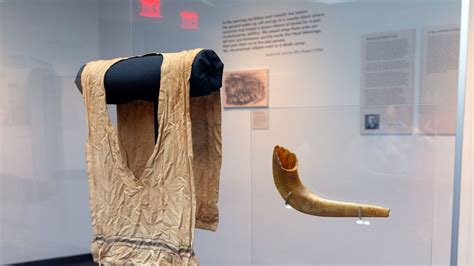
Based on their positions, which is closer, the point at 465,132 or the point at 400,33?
the point at 465,132

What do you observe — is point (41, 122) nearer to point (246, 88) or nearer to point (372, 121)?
point (246, 88)

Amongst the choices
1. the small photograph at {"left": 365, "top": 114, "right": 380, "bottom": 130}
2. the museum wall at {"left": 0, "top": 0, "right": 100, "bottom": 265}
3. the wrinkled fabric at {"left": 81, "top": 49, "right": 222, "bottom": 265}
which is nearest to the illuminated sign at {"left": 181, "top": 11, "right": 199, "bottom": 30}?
the museum wall at {"left": 0, "top": 0, "right": 100, "bottom": 265}

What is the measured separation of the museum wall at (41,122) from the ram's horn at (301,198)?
59.6 inches

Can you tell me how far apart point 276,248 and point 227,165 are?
1.92 ft

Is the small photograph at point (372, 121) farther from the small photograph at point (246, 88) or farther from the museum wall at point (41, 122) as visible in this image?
→ the museum wall at point (41, 122)

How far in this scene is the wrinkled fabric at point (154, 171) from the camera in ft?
3.92

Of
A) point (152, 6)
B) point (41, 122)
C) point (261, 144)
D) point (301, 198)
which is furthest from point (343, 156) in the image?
point (41, 122)

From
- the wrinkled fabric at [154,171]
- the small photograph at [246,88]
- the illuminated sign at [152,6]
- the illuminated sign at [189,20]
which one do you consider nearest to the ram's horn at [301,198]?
the wrinkled fabric at [154,171]

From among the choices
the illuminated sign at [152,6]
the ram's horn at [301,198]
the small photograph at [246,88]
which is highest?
the illuminated sign at [152,6]

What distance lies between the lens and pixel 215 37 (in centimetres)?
237

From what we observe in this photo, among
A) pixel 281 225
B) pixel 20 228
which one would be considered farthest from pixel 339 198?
pixel 20 228

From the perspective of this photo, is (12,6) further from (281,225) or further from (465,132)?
(465,132)

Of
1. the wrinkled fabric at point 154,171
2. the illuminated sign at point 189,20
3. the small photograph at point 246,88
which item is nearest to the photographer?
the wrinkled fabric at point 154,171

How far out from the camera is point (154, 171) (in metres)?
1.27
